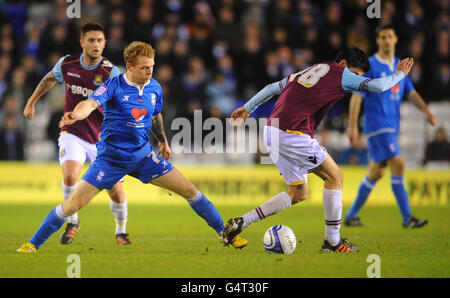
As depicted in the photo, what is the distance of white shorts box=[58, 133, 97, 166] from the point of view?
7684 millimetres

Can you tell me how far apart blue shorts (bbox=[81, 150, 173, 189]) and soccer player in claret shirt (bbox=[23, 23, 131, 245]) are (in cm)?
116

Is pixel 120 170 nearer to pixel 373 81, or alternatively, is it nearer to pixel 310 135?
pixel 310 135

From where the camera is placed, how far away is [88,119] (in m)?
7.94

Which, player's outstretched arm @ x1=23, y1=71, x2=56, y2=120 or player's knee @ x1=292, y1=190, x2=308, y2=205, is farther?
player's outstretched arm @ x1=23, y1=71, x2=56, y2=120

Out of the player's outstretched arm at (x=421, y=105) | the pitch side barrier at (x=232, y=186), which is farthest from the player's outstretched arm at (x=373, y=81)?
the pitch side barrier at (x=232, y=186)

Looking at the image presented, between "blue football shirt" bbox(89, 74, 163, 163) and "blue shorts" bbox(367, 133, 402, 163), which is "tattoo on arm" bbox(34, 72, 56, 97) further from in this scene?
"blue shorts" bbox(367, 133, 402, 163)

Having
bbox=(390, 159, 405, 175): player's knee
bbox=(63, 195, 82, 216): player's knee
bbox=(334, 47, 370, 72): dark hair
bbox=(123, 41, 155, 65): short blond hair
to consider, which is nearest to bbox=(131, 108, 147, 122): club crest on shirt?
bbox=(123, 41, 155, 65): short blond hair

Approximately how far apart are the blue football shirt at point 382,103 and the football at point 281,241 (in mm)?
3611

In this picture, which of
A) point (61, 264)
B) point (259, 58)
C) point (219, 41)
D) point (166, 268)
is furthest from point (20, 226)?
point (219, 41)

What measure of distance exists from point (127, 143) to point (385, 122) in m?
4.59

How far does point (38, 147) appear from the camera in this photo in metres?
14.3

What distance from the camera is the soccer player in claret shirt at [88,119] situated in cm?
764

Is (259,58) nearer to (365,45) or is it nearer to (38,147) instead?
(365,45)

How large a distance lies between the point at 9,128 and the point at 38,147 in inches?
30.1
